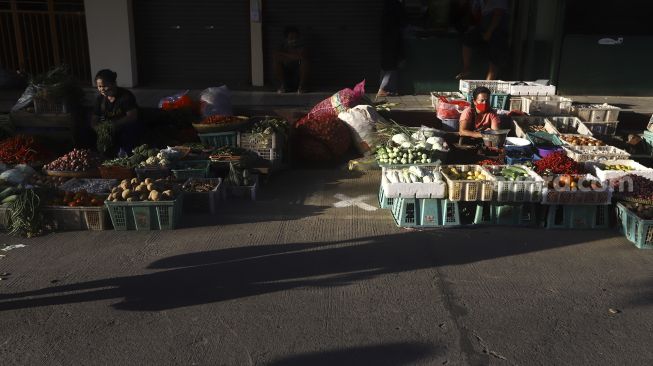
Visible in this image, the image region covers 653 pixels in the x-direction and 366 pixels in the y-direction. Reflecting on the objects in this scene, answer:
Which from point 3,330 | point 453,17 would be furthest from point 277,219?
point 453,17

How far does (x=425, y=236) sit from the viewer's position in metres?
6.69

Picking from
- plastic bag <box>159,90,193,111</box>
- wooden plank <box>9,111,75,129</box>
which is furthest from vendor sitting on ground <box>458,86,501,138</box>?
wooden plank <box>9,111,75,129</box>

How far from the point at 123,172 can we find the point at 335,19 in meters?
5.95

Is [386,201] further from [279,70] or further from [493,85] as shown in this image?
[279,70]

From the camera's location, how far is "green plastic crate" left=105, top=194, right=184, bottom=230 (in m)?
6.75

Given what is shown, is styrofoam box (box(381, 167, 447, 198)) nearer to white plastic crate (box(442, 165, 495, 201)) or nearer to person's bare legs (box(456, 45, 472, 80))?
white plastic crate (box(442, 165, 495, 201))

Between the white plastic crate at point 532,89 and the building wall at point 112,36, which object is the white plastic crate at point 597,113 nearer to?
the white plastic crate at point 532,89

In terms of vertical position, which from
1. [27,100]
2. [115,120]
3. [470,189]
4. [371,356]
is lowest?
[371,356]

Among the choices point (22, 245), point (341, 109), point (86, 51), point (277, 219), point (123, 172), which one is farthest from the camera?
point (86, 51)

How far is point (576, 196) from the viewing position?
6.76 metres

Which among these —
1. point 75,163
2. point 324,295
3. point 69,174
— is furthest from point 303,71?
point 324,295

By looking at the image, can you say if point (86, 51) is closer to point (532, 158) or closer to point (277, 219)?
point (277, 219)

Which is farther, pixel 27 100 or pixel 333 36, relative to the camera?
pixel 333 36

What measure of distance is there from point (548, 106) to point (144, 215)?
22.0ft
